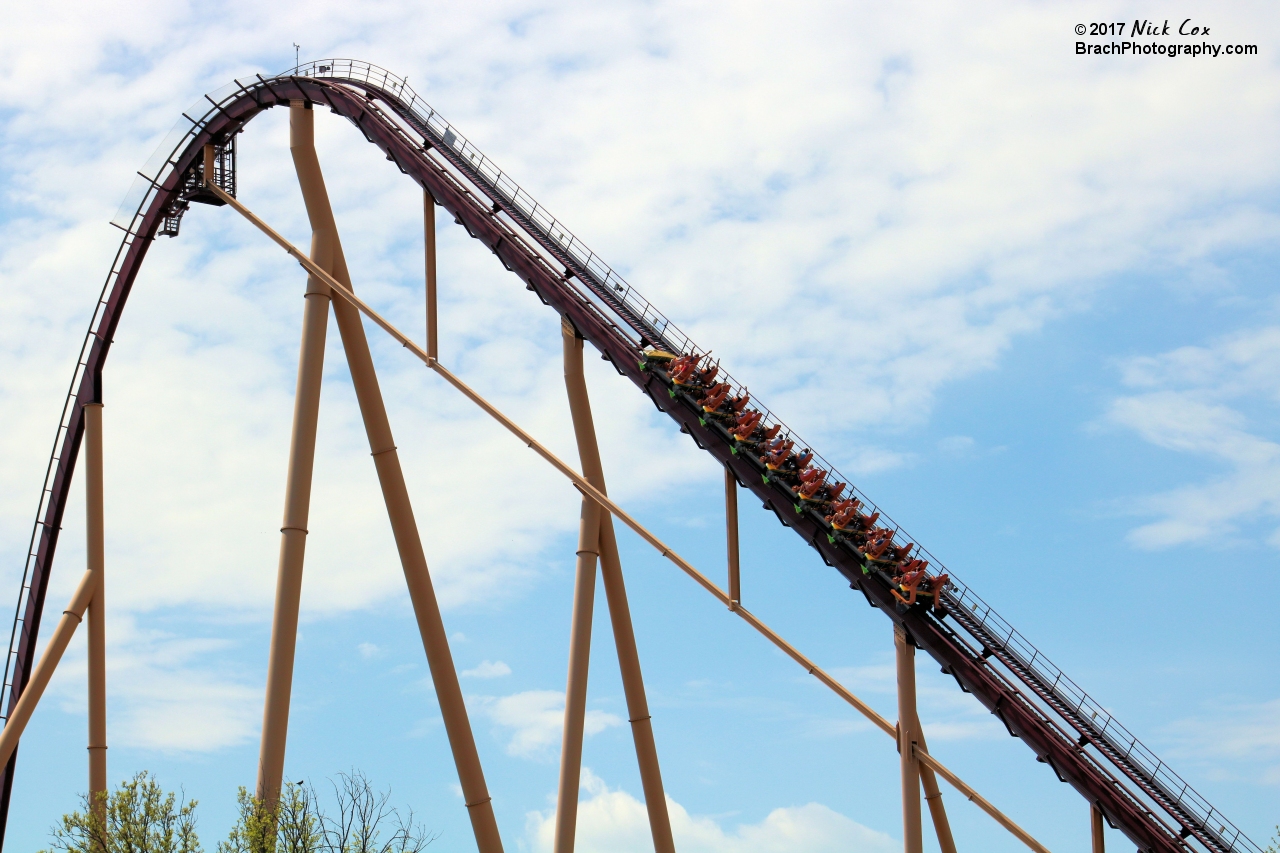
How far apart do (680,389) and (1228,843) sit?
715cm

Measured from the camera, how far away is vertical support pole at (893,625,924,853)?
13711 millimetres

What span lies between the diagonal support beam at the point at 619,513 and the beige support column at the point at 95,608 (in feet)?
14.0

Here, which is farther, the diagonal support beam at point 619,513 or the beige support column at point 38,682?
the beige support column at point 38,682

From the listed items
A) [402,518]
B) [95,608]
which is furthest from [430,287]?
[95,608]

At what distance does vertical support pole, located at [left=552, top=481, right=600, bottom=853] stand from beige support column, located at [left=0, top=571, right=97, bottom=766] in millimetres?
7549

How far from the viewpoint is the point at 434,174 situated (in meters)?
17.8

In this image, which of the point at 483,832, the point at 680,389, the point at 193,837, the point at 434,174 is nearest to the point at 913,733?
the point at 680,389

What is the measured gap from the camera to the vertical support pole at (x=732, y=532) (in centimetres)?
1499

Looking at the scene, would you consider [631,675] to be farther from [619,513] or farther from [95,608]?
[95,608]

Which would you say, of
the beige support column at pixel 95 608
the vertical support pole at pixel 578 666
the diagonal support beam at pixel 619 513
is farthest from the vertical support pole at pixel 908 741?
the beige support column at pixel 95 608

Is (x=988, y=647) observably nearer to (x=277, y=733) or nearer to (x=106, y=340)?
(x=277, y=733)

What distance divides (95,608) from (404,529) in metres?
6.02

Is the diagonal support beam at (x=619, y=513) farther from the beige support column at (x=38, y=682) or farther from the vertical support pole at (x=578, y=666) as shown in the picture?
the beige support column at (x=38, y=682)

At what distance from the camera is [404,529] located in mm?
17141
